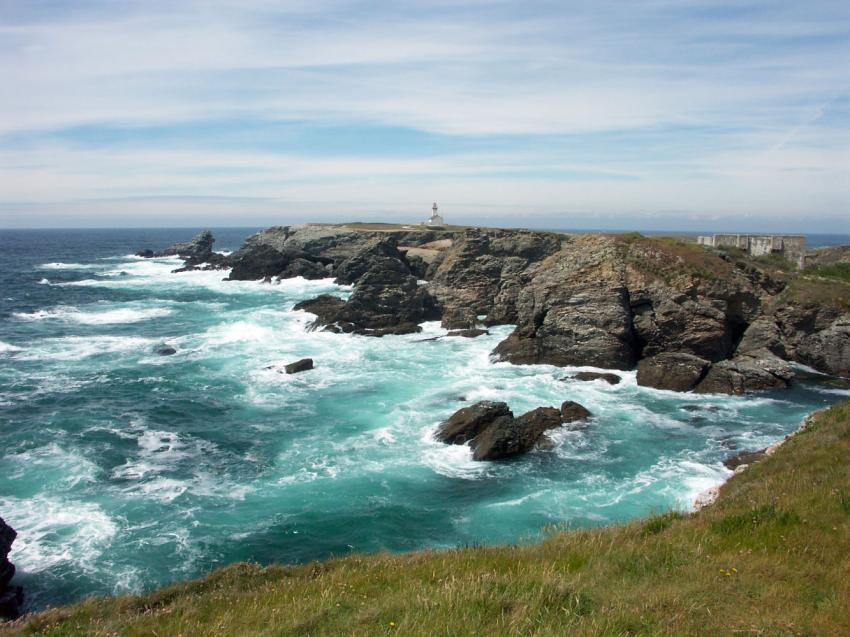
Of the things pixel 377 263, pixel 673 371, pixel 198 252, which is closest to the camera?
pixel 673 371

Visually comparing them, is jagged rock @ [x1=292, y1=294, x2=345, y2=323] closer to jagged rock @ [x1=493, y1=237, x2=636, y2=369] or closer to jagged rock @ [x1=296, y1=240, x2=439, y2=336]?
jagged rock @ [x1=296, y1=240, x2=439, y2=336]

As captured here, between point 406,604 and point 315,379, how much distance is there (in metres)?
26.5

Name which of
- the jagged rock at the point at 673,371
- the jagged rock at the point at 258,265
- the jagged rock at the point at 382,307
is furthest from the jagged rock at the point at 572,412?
the jagged rock at the point at 258,265

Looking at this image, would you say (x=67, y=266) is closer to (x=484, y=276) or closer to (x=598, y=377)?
(x=484, y=276)

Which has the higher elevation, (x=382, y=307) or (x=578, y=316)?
(x=578, y=316)

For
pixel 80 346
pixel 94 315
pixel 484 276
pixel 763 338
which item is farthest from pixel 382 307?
pixel 94 315

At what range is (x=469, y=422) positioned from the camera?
2339 centimetres

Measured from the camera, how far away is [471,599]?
6.59m

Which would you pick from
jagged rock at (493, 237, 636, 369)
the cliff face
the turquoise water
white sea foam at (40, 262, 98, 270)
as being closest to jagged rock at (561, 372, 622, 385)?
the turquoise water

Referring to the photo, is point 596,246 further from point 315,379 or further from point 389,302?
point 315,379

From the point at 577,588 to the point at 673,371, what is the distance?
26198mm

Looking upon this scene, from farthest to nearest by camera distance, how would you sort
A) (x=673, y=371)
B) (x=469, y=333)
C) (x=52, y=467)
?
(x=469, y=333) → (x=673, y=371) → (x=52, y=467)

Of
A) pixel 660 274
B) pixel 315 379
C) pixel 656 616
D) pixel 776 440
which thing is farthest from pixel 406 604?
pixel 660 274

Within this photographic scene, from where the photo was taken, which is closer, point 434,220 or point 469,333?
point 469,333
